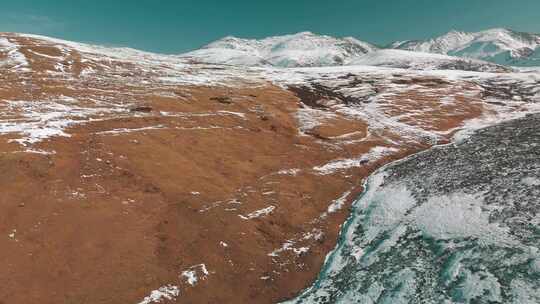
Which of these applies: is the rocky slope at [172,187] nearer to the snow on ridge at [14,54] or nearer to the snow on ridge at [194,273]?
the snow on ridge at [194,273]

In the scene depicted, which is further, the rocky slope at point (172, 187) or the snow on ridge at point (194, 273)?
the snow on ridge at point (194, 273)

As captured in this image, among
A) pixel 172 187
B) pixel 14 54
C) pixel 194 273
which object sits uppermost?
pixel 14 54

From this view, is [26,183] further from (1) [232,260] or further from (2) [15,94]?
(2) [15,94]

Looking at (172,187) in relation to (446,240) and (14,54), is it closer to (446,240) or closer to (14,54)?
(446,240)

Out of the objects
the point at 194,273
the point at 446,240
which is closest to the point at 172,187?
the point at 194,273

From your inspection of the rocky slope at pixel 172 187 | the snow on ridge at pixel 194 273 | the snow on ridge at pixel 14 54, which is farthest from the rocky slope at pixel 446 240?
Answer: the snow on ridge at pixel 14 54

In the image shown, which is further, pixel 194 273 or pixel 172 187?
pixel 172 187

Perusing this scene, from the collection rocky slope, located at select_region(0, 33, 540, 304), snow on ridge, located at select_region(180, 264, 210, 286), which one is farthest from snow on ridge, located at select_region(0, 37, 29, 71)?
snow on ridge, located at select_region(180, 264, 210, 286)

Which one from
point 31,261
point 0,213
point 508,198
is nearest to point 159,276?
point 31,261

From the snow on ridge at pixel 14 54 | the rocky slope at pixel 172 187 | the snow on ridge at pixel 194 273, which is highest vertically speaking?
the snow on ridge at pixel 14 54
